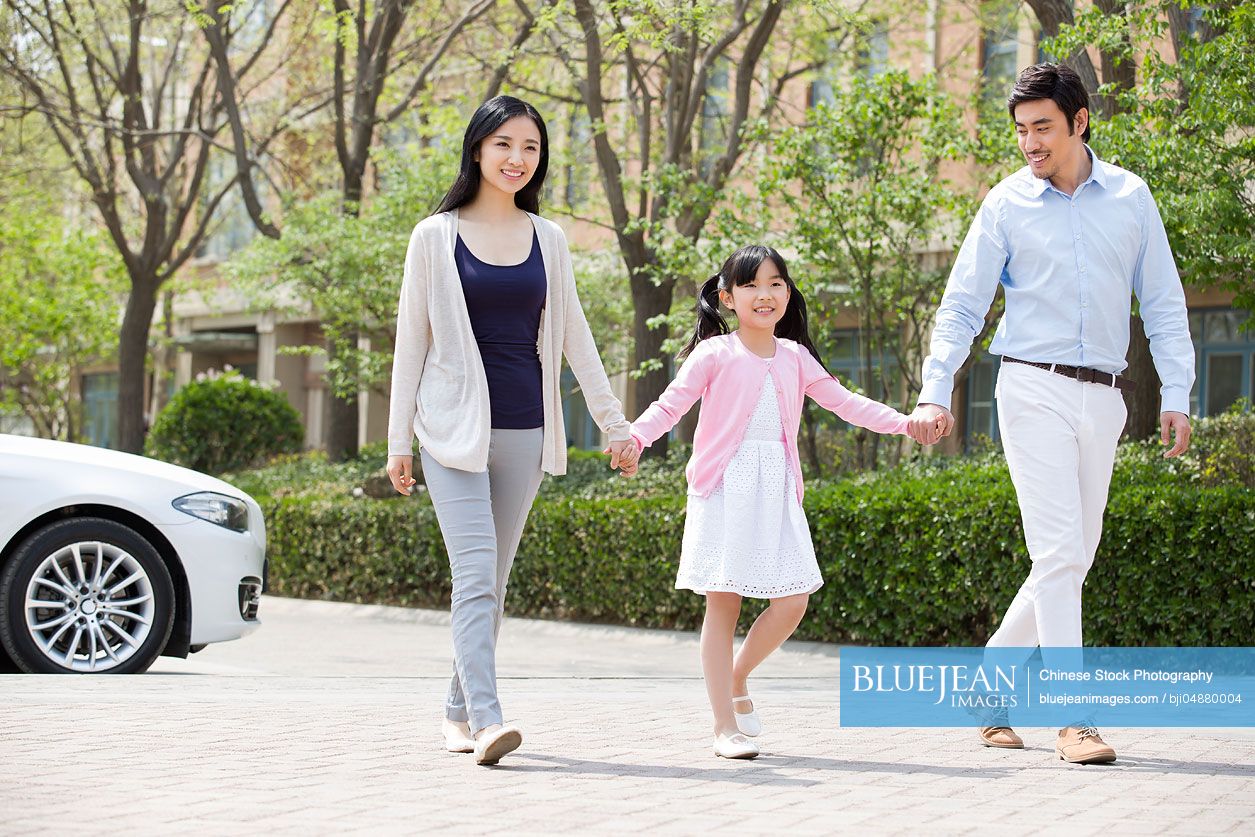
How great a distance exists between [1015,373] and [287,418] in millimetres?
19668

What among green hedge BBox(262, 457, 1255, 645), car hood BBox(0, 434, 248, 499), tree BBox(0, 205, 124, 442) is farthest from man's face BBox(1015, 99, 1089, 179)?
tree BBox(0, 205, 124, 442)

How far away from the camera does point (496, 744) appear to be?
16.2 ft

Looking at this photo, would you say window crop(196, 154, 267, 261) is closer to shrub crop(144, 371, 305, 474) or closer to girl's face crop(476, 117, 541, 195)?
shrub crop(144, 371, 305, 474)

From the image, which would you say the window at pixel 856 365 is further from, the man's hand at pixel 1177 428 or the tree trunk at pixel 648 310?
the man's hand at pixel 1177 428

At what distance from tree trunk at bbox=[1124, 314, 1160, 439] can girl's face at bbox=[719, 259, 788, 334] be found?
7614 millimetres

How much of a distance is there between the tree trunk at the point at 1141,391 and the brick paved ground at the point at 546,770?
5.82 m

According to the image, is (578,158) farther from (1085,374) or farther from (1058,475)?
(1058,475)

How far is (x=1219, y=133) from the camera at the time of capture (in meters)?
9.58

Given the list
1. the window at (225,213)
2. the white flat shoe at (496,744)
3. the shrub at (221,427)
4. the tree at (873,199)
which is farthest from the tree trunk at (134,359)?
the white flat shoe at (496,744)

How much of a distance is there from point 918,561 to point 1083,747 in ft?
16.1

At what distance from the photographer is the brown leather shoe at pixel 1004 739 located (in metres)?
5.55

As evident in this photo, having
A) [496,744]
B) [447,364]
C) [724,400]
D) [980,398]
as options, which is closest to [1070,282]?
[724,400]

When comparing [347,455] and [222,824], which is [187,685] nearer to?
[222,824]

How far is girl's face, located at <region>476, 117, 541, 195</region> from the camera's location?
17.7ft
